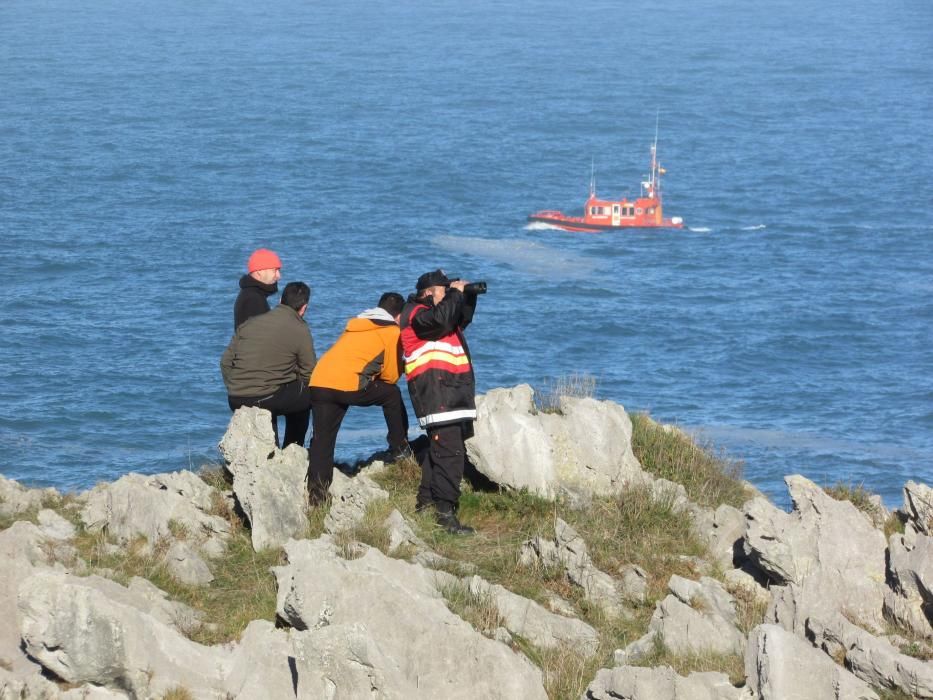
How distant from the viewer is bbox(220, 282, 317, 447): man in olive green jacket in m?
12.4

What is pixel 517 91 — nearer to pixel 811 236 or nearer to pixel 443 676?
pixel 811 236


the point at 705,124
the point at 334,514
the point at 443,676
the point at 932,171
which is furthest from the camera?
the point at 705,124

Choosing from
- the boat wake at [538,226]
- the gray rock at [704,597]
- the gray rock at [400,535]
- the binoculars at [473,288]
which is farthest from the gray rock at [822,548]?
the boat wake at [538,226]

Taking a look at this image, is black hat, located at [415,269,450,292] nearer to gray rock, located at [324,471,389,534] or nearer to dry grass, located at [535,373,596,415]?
gray rock, located at [324,471,389,534]

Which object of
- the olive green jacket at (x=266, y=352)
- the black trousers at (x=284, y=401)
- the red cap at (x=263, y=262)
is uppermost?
the red cap at (x=263, y=262)

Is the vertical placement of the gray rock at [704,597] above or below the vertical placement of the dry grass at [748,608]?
above

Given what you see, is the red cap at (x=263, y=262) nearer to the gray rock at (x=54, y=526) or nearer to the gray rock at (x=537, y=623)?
the gray rock at (x=54, y=526)

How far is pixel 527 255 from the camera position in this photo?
291ft

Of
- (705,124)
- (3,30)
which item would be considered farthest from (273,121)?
(3,30)

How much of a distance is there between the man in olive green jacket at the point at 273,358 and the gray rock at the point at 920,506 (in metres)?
5.07

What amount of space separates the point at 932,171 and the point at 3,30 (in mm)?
120182

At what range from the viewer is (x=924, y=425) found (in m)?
54.5

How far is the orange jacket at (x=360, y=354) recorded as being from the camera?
1214cm

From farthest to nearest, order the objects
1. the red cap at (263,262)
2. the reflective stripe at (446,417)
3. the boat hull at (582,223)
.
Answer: the boat hull at (582,223)
the red cap at (263,262)
the reflective stripe at (446,417)
